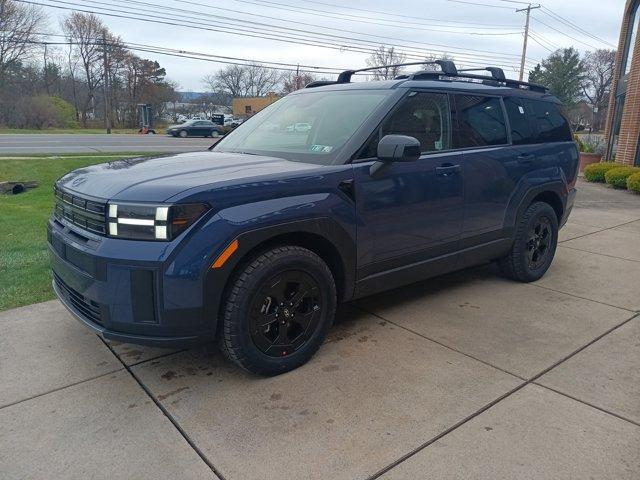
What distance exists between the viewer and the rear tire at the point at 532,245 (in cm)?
482

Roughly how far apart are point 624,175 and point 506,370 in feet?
38.1

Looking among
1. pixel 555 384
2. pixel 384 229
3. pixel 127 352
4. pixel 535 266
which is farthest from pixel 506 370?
pixel 127 352

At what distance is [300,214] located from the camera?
120 inches

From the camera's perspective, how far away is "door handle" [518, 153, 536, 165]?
4.64 m

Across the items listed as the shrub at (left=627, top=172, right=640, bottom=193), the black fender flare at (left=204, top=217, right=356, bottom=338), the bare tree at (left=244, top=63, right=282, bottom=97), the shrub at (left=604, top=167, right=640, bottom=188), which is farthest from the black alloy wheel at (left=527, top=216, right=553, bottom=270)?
the bare tree at (left=244, top=63, right=282, bottom=97)

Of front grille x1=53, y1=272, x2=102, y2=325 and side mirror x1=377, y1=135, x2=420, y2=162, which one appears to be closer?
front grille x1=53, y1=272, x2=102, y2=325

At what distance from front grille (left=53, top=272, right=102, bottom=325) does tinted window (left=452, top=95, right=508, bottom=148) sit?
294 centimetres

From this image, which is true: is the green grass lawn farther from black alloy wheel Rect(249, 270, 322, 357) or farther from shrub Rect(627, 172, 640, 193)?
shrub Rect(627, 172, 640, 193)

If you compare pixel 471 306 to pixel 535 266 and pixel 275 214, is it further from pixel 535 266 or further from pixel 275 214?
pixel 275 214

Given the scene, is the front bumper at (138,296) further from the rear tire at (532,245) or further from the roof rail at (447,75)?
the rear tire at (532,245)

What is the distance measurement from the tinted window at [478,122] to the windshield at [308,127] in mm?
814

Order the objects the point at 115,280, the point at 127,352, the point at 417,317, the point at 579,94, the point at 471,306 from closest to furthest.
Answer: the point at 115,280 < the point at 127,352 < the point at 417,317 < the point at 471,306 < the point at 579,94

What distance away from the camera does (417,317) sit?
410cm

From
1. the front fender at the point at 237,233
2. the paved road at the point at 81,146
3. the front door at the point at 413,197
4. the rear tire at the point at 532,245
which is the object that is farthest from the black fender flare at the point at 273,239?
the paved road at the point at 81,146
